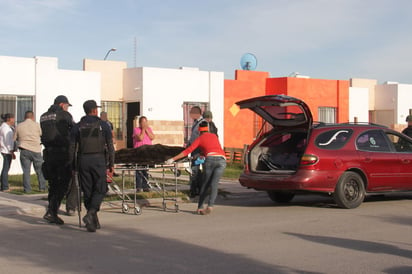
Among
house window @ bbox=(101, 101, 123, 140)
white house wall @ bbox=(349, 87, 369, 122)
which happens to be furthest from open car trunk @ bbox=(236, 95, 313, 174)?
white house wall @ bbox=(349, 87, 369, 122)

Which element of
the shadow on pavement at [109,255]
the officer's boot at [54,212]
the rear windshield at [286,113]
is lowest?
the shadow on pavement at [109,255]

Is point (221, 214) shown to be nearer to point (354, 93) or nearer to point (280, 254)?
point (280, 254)

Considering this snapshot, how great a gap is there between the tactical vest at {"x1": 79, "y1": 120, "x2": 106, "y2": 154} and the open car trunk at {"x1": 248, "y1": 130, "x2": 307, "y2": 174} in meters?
4.01

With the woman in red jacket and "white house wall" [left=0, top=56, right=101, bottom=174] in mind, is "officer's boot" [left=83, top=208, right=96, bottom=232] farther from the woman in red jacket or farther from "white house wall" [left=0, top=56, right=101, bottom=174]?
"white house wall" [left=0, top=56, right=101, bottom=174]

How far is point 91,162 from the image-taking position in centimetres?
908

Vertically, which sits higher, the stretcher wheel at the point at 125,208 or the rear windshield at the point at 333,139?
the rear windshield at the point at 333,139

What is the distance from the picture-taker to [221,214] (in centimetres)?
1112

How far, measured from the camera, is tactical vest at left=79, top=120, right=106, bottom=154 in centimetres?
910

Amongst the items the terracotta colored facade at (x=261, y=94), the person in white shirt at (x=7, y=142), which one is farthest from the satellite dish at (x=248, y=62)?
the person in white shirt at (x=7, y=142)

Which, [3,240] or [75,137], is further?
[75,137]

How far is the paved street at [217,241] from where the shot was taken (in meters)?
6.84

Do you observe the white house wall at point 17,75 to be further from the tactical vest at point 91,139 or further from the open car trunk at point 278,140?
the tactical vest at point 91,139

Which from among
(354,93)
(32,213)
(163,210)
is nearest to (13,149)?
(32,213)

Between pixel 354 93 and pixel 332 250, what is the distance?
75.5 ft
